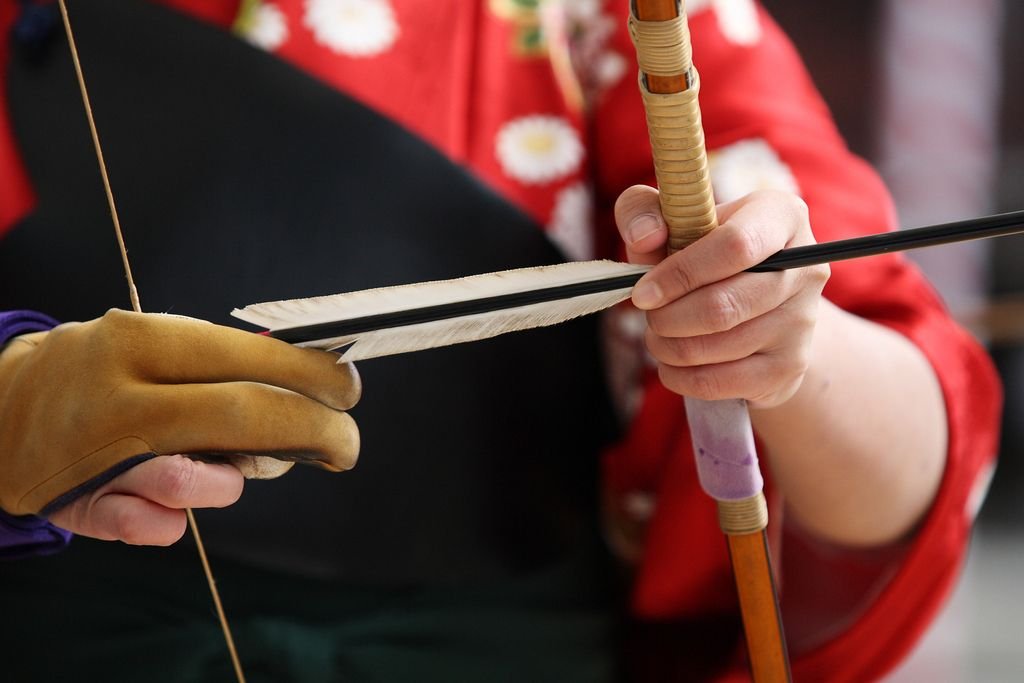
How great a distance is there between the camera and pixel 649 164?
468mm

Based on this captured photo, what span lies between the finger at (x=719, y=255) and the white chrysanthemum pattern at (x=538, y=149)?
0.64 ft

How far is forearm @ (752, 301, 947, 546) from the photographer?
1.26 ft

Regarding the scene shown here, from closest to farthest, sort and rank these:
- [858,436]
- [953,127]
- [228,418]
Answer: [228,418]
[858,436]
[953,127]

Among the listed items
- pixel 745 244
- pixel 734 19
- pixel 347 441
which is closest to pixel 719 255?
pixel 745 244

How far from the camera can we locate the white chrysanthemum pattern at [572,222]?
1.57 feet

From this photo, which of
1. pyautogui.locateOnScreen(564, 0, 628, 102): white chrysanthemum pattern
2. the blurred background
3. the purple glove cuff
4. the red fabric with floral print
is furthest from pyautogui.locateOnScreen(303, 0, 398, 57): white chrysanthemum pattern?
the blurred background

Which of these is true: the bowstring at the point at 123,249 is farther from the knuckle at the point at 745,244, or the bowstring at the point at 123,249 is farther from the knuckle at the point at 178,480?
the knuckle at the point at 745,244

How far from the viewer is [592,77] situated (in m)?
0.50

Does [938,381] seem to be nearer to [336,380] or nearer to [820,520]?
[820,520]

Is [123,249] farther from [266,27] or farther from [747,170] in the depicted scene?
[747,170]

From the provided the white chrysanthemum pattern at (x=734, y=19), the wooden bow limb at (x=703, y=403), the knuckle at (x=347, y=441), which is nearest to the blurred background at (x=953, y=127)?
the white chrysanthemum pattern at (x=734, y=19)

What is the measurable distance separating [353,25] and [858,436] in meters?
0.33

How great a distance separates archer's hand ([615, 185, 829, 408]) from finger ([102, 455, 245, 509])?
0.15 m

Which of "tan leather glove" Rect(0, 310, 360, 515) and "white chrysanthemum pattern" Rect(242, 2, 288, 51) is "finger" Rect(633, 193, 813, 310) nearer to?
"tan leather glove" Rect(0, 310, 360, 515)
